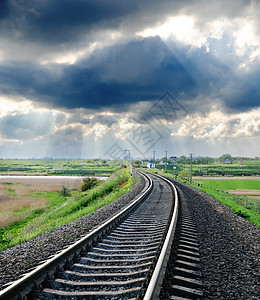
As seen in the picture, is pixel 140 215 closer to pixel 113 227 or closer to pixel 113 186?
pixel 113 227

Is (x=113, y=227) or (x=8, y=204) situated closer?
(x=113, y=227)

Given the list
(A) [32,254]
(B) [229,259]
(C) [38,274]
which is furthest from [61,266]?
(B) [229,259]

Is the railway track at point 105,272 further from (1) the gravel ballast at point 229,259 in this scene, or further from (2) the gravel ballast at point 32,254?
(2) the gravel ballast at point 32,254

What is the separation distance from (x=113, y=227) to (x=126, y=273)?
11.2 feet

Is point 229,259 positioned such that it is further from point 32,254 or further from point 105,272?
point 32,254

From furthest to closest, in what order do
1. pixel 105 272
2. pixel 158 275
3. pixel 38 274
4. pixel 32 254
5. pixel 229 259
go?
pixel 32 254 < pixel 229 259 < pixel 105 272 < pixel 38 274 < pixel 158 275

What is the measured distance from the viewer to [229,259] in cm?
502

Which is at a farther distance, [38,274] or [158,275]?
[38,274]

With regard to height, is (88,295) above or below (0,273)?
above

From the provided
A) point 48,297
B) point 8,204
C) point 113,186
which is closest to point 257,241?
point 48,297

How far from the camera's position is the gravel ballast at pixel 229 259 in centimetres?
373

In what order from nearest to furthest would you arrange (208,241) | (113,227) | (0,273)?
1. (0,273)
2. (208,241)
3. (113,227)

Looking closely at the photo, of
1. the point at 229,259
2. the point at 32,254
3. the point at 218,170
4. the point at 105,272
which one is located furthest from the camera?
the point at 218,170

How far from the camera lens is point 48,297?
3.41 m
